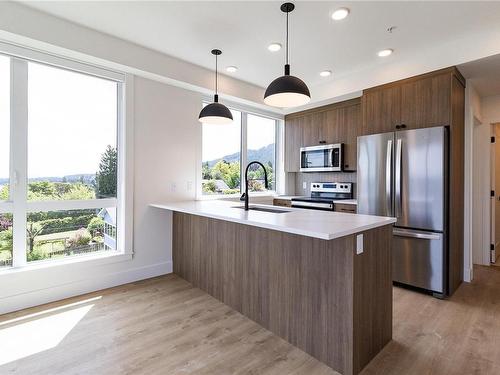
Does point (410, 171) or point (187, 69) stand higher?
point (187, 69)

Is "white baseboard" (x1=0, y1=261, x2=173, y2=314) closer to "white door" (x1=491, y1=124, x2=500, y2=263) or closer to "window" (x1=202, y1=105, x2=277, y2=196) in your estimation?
"window" (x1=202, y1=105, x2=277, y2=196)

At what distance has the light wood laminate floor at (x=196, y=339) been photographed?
180 cm

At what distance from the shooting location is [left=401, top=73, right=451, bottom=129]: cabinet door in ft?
9.55

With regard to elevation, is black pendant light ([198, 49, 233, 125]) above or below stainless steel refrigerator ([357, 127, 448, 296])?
above

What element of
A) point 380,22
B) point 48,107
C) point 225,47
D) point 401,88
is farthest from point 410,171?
point 48,107

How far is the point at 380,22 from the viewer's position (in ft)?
8.32

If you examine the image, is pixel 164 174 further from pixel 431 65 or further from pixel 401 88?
pixel 431 65

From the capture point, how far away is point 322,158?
450 centimetres

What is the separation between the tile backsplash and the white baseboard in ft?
9.25

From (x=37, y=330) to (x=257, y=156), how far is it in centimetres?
365

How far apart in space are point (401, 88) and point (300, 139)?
190cm

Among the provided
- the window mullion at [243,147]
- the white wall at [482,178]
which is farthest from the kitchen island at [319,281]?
the white wall at [482,178]

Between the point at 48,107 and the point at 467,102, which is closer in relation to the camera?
the point at 48,107

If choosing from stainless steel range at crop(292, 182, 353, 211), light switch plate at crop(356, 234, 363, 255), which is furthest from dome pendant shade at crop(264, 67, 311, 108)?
stainless steel range at crop(292, 182, 353, 211)
